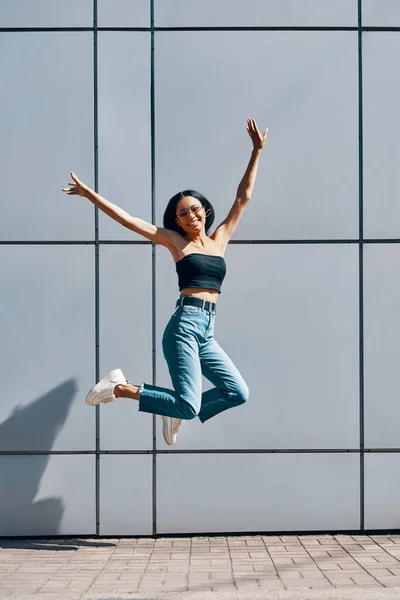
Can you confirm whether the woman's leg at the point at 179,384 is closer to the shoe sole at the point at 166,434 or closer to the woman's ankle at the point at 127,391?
the woman's ankle at the point at 127,391

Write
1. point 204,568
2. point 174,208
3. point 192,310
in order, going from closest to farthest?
point 204,568 < point 192,310 < point 174,208

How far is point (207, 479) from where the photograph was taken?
701 centimetres

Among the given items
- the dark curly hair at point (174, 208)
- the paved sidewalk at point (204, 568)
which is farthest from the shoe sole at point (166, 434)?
the dark curly hair at point (174, 208)

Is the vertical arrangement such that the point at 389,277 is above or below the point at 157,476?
above

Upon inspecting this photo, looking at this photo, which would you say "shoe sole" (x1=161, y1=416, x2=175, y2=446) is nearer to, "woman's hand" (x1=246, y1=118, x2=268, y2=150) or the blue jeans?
the blue jeans

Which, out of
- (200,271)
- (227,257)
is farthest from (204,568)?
(227,257)

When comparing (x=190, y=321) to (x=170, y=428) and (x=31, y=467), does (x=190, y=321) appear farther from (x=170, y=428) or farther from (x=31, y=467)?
(x=31, y=467)

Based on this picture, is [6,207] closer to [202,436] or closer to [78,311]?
[78,311]

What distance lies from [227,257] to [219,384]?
4.25 feet

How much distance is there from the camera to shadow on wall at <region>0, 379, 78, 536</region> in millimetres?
7004

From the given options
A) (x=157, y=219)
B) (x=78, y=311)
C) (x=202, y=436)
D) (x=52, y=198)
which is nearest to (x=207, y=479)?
(x=202, y=436)

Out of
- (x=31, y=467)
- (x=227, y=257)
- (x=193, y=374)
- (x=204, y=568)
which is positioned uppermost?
(x=227, y=257)

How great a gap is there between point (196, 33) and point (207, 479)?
13.3 feet

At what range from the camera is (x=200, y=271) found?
634cm
